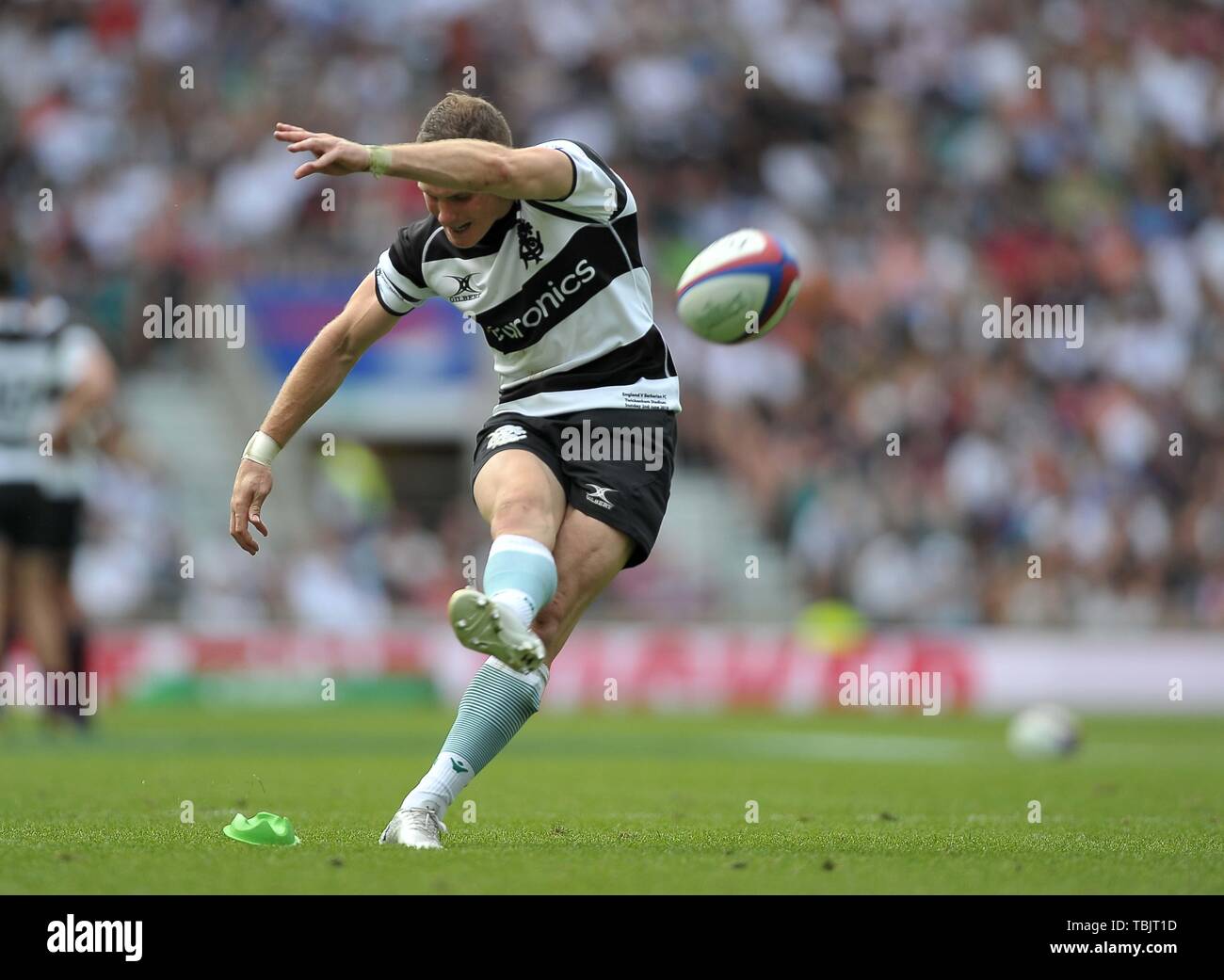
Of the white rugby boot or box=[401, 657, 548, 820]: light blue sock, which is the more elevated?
box=[401, 657, 548, 820]: light blue sock

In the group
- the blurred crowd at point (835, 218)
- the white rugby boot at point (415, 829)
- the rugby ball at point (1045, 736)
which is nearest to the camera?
the white rugby boot at point (415, 829)

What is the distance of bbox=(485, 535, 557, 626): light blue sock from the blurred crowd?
45.8 ft

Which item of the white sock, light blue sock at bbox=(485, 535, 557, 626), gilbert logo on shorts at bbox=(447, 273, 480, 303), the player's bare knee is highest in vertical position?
gilbert logo on shorts at bbox=(447, 273, 480, 303)

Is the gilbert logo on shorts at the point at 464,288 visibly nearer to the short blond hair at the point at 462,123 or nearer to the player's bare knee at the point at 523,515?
the short blond hair at the point at 462,123

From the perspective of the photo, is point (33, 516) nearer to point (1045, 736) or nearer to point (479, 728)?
point (479, 728)

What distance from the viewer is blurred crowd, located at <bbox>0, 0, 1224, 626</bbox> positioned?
Result: 20.3m

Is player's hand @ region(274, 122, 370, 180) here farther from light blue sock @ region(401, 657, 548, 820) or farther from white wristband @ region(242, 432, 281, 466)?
light blue sock @ region(401, 657, 548, 820)

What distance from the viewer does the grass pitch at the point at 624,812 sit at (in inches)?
199

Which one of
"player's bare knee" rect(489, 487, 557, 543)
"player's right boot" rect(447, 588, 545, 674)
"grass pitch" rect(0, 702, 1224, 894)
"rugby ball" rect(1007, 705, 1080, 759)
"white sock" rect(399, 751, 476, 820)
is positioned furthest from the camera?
"rugby ball" rect(1007, 705, 1080, 759)

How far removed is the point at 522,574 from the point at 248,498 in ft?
3.98

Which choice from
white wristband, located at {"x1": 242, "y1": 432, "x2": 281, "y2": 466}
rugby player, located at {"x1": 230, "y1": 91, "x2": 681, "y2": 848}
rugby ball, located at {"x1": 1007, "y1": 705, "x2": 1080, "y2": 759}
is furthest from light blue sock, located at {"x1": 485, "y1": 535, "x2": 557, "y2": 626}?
rugby ball, located at {"x1": 1007, "y1": 705, "x2": 1080, "y2": 759}

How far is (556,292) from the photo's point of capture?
6.37m

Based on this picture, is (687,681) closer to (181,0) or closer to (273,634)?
(273,634)

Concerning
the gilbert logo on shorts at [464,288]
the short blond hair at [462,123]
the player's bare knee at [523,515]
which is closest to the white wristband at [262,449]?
the gilbert logo on shorts at [464,288]
